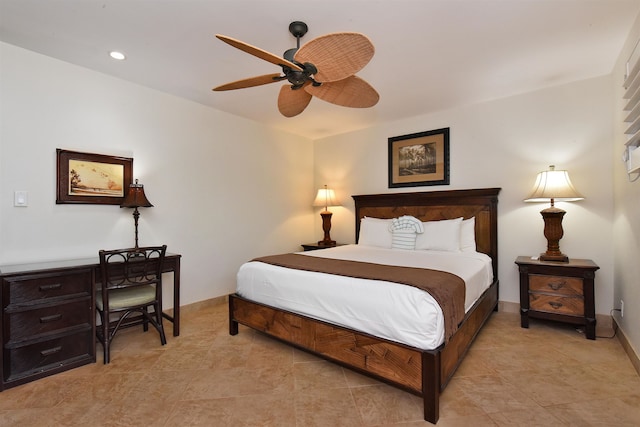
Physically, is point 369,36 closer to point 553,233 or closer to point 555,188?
point 555,188

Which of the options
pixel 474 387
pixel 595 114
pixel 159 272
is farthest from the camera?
pixel 595 114

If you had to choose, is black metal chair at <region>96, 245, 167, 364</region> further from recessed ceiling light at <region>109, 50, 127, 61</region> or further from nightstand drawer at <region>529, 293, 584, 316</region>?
nightstand drawer at <region>529, 293, 584, 316</region>

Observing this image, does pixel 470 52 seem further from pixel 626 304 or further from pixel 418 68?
pixel 626 304

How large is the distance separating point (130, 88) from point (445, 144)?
3616mm

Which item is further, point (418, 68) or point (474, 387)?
point (418, 68)

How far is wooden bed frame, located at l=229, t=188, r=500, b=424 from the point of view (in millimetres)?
1698

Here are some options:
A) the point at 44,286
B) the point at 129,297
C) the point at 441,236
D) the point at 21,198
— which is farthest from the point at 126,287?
the point at 441,236

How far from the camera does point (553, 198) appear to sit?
2887 millimetres

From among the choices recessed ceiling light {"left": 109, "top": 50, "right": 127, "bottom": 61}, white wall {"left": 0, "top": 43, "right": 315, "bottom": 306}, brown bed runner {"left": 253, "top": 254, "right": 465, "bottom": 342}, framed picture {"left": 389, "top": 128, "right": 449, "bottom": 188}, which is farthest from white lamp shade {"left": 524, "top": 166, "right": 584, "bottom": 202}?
recessed ceiling light {"left": 109, "top": 50, "right": 127, "bottom": 61}

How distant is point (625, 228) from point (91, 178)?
464 centimetres

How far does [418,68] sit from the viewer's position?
9.04 ft

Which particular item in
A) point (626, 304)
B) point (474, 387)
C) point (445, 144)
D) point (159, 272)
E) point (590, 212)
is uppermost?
point (445, 144)

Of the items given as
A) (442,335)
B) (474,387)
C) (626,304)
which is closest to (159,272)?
(442,335)

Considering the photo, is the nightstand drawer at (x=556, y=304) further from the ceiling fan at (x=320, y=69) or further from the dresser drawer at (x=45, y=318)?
the dresser drawer at (x=45, y=318)
